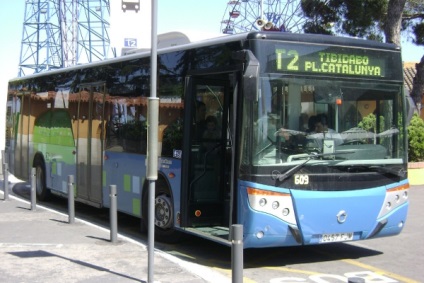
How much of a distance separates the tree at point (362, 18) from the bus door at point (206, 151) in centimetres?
1361

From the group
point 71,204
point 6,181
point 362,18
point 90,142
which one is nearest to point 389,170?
point 71,204

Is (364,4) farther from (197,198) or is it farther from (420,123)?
(197,198)

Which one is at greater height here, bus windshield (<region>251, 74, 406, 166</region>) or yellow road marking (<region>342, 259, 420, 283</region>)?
bus windshield (<region>251, 74, 406, 166</region>)

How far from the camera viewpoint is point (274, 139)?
7535 mm

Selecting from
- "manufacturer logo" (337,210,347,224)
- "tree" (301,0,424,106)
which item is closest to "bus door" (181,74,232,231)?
"manufacturer logo" (337,210,347,224)

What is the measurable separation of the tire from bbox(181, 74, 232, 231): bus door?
53cm

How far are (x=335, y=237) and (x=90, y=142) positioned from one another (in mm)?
5842

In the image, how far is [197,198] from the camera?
28.5 ft

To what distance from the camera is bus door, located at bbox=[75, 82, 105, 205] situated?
11.5m

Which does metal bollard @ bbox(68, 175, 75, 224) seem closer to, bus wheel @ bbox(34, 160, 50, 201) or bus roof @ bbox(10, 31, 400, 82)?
bus roof @ bbox(10, 31, 400, 82)

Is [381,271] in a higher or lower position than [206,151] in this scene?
lower

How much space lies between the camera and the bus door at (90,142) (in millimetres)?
11469

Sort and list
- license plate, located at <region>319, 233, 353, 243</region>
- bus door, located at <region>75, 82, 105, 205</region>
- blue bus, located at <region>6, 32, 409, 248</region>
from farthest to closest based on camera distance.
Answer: bus door, located at <region>75, 82, 105, 205</region> < license plate, located at <region>319, 233, 353, 243</region> < blue bus, located at <region>6, 32, 409, 248</region>

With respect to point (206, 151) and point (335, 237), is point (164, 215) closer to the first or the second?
point (206, 151)
